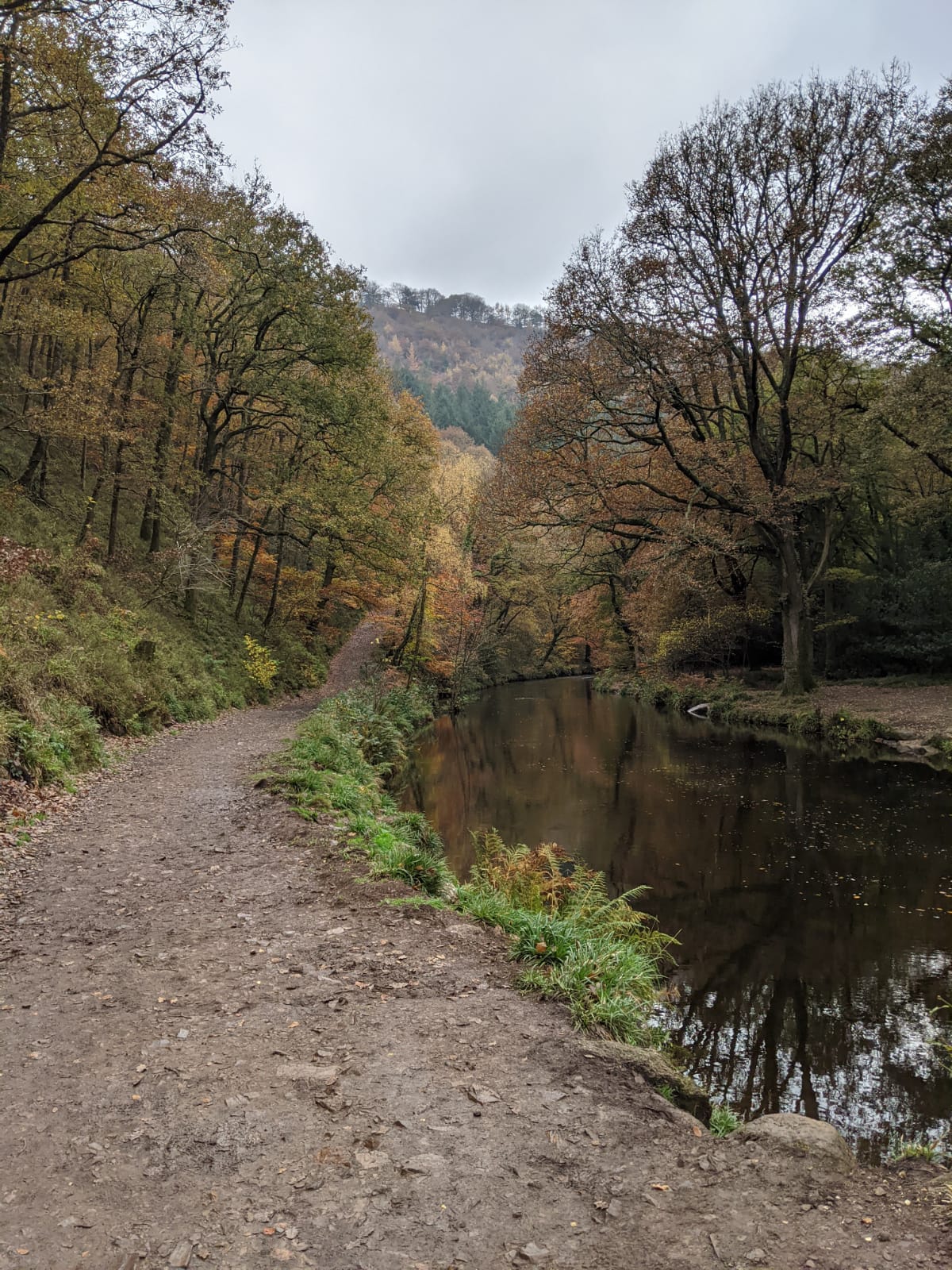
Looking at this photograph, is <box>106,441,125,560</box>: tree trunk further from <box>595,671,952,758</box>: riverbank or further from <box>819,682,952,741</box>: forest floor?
<box>819,682,952,741</box>: forest floor

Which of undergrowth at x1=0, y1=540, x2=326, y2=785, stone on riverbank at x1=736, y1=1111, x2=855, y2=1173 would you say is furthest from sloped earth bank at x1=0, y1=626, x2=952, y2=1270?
undergrowth at x1=0, y1=540, x2=326, y2=785

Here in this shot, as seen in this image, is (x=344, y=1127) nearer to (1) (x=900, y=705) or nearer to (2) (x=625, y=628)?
(1) (x=900, y=705)

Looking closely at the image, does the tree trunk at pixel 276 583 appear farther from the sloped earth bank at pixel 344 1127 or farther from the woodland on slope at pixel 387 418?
the sloped earth bank at pixel 344 1127

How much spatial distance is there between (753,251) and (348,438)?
1220 cm

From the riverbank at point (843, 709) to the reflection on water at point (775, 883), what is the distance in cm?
113

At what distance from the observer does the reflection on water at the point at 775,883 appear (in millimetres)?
5008

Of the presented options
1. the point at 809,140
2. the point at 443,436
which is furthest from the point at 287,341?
the point at 443,436

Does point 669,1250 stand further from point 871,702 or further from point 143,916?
point 871,702

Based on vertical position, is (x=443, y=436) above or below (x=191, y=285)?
above

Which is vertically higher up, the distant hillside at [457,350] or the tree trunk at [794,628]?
the distant hillside at [457,350]

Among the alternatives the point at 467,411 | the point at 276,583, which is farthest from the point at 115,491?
the point at 467,411

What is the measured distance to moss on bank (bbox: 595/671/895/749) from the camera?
54.1 ft

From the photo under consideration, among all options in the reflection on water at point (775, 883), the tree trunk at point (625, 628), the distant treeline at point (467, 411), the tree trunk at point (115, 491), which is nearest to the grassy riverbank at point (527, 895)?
the reflection on water at point (775, 883)

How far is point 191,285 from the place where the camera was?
55.9 feet
